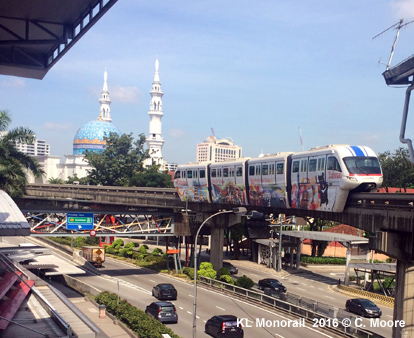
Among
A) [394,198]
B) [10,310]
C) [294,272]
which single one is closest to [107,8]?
[10,310]

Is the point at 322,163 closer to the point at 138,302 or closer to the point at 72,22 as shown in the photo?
the point at 138,302

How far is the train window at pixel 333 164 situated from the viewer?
105ft

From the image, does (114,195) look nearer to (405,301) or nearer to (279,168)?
(279,168)

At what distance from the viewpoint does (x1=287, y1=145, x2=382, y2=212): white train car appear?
3148cm

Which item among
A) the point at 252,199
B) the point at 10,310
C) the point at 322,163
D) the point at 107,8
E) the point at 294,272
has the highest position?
the point at 107,8

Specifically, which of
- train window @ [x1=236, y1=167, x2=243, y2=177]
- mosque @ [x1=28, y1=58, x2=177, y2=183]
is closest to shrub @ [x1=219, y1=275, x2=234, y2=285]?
train window @ [x1=236, y1=167, x2=243, y2=177]

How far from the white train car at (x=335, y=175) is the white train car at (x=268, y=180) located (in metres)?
2.50

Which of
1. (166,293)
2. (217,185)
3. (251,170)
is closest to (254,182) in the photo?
(251,170)

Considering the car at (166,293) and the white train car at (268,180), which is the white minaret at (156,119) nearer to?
the white train car at (268,180)

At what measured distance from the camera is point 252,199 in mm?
42375

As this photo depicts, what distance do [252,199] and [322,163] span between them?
991cm

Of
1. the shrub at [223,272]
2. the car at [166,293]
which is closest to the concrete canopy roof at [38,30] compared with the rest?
the car at [166,293]

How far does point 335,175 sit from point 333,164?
2.60 feet

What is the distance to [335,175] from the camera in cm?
3212
